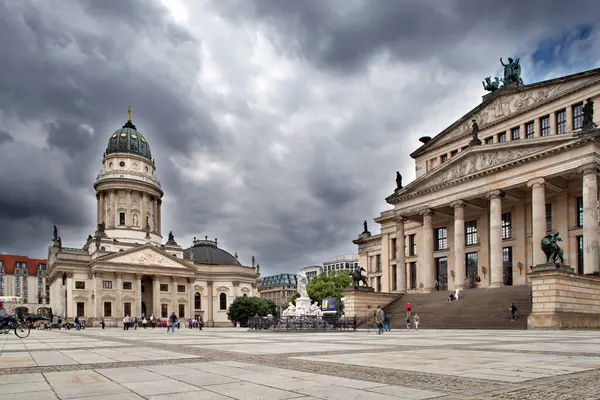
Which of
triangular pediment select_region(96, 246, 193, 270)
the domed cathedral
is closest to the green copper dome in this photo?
the domed cathedral

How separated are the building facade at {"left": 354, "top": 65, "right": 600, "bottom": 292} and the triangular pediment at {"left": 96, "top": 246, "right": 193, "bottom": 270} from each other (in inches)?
2216

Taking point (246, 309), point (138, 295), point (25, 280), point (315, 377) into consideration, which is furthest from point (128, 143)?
point (315, 377)

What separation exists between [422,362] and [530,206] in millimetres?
43661

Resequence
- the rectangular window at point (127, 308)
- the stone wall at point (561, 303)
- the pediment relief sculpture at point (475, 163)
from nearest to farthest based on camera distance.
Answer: the stone wall at point (561, 303) < the pediment relief sculpture at point (475, 163) < the rectangular window at point (127, 308)

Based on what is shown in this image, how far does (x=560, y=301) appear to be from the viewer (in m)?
34.4

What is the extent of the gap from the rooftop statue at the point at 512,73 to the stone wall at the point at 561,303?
2856 cm

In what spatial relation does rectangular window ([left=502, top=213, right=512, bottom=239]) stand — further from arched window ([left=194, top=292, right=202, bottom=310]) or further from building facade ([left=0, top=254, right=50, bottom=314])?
building facade ([left=0, top=254, right=50, bottom=314])

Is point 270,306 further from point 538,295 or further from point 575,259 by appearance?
point 538,295

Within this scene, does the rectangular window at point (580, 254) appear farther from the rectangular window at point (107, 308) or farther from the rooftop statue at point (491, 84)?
the rectangular window at point (107, 308)

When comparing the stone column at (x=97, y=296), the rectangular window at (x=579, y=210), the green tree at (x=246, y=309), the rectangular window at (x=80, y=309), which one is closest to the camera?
the rectangular window at (x=579, y=210)

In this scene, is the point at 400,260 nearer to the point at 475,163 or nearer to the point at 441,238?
the point at 441,238

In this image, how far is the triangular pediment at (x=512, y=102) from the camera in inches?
1949

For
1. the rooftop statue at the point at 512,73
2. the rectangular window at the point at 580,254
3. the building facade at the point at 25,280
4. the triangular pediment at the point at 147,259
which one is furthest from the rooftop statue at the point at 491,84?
the building facade at the point at 25,280

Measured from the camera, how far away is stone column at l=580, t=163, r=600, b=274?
4038 centimetres
